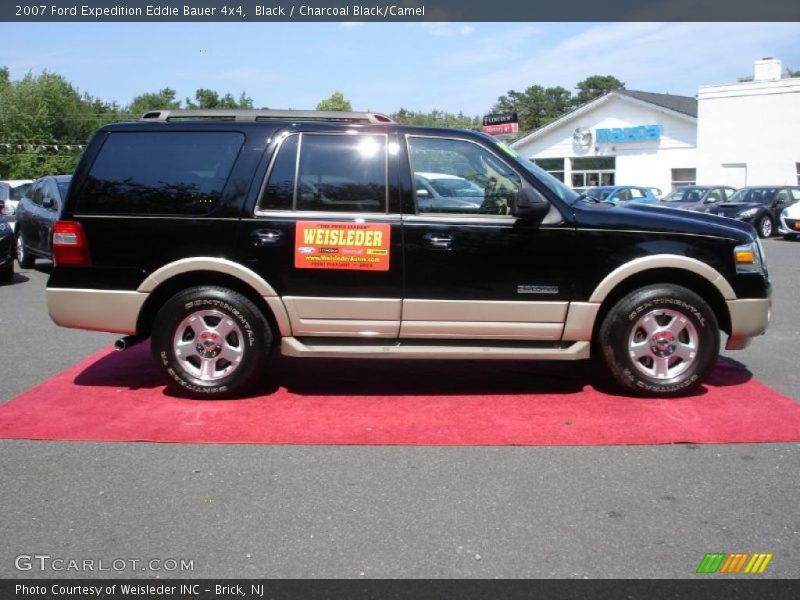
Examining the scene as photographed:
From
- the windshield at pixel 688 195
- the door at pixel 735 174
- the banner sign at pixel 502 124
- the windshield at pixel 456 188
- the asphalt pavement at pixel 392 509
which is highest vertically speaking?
the banner sign at pixel 502 124

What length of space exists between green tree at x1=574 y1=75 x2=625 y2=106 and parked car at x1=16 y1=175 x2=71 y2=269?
336ft

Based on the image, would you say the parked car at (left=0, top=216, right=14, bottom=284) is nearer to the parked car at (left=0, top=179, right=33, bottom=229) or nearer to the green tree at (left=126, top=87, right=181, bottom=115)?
the parked car at (left=0, top=179, right=33, bottom=229)

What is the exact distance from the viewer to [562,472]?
13.8 feet

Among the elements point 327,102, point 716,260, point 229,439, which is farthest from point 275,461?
point 327,102

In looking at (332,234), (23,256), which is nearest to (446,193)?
(332,234)

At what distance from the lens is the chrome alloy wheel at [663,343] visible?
5316mm

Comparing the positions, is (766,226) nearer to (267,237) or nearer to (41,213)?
(41,213)

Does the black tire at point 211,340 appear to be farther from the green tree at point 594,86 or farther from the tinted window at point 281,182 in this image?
the green tree at point 594,86

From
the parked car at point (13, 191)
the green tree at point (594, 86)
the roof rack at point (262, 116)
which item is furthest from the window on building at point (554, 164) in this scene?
the green tree at point (594, 86)

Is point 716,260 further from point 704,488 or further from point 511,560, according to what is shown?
point 511,560

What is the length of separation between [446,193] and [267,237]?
1.35 m

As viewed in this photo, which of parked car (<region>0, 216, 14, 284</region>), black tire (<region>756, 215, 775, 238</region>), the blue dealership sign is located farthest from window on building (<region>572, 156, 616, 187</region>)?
parked car (<region>0, 216, 14, 284</region>)

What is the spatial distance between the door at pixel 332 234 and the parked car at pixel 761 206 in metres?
Answer: 19.2

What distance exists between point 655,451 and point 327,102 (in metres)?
64.1
